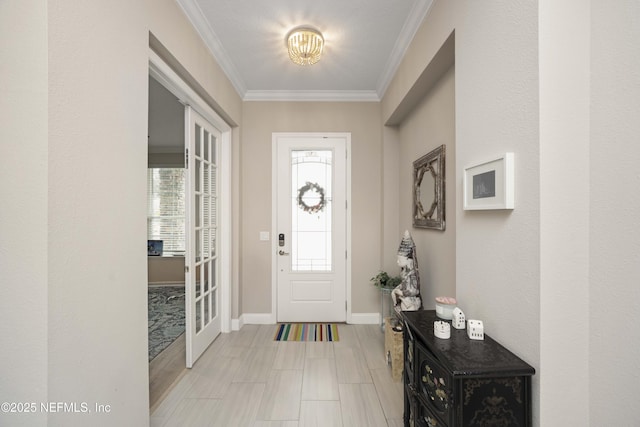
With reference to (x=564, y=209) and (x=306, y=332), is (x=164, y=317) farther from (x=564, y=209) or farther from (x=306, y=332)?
(x=564, y=209)

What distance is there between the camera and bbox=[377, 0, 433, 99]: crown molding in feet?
6.35

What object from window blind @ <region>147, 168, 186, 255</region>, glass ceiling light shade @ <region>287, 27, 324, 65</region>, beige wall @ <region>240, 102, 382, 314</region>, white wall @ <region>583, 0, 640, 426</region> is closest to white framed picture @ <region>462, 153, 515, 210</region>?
white wall @ <region>583, 0, 640, 426</region>

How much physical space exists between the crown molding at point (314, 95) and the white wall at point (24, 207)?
2.49 metres

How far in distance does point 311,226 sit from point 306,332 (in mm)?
1215

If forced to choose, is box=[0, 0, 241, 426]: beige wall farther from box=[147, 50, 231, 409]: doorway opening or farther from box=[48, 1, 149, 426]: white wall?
box=[147, 50, 231, 409]: doorway opening

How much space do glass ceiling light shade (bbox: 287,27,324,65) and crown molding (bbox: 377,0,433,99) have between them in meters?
0.67

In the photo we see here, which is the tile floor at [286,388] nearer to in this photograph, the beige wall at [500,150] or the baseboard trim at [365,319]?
the baseboard trim at [365,319]

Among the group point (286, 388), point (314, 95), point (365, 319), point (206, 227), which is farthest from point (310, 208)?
point (286, 388)

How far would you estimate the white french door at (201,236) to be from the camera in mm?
2396

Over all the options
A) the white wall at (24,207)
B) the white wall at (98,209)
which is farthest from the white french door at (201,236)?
the white wall at (24,207)

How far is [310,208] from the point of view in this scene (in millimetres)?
3400

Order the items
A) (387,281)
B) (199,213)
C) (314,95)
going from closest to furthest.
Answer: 1. (199,213)
2. (387,281)
3. (314,95)

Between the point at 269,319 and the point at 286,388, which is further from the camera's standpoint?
the point at 269,319

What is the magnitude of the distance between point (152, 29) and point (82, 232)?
3.96 ft
